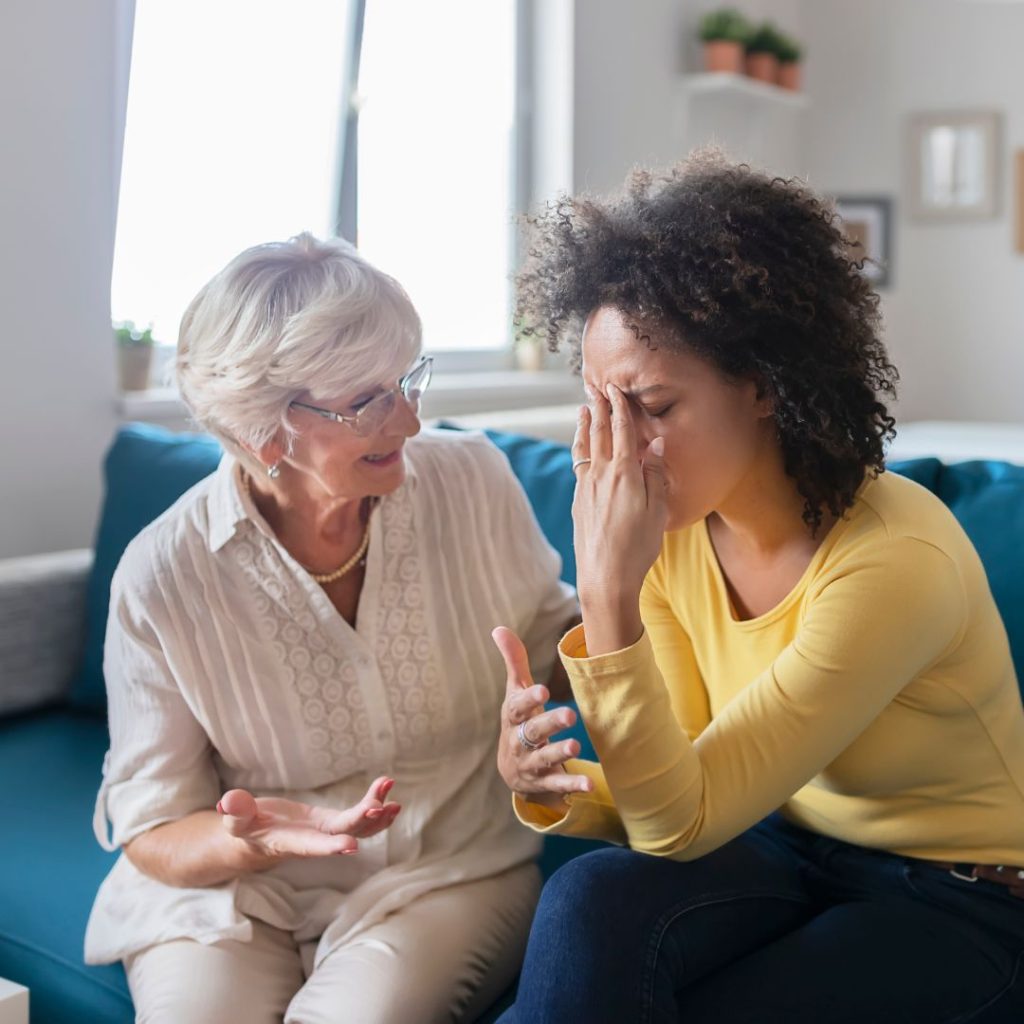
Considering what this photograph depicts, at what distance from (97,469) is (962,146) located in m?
3.90

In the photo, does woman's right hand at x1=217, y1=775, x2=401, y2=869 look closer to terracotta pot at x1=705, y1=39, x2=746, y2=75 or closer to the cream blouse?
the cream blouse

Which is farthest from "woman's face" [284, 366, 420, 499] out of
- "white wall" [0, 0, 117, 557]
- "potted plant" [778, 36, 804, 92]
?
"potted plant" [778, 36, 804, 92]

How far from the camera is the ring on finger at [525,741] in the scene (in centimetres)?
123

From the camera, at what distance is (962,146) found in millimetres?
5246

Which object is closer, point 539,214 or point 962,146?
point 539,214

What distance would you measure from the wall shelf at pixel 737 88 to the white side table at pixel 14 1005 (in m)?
4.02

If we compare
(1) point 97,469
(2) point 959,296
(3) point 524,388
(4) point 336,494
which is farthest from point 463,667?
(2) point 959,296

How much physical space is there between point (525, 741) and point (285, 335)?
0.53 metres

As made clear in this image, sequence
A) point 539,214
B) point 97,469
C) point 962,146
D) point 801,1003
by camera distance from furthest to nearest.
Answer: point 962,146, point 97,469, point 539,214, point 801,1003

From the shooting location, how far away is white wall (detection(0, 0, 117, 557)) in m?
2.53

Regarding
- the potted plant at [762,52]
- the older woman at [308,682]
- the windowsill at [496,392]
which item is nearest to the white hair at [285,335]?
the older woman at [308,682]

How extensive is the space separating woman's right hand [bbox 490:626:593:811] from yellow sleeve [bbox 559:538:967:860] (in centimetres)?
3

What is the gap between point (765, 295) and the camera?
1156mm

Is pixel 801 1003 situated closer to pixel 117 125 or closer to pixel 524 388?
pixel 117 125
